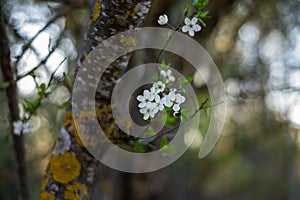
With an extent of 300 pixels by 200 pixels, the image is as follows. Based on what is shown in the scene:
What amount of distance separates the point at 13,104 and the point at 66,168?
0.19 m

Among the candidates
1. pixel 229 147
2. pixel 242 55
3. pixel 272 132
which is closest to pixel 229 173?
pixel 229 147

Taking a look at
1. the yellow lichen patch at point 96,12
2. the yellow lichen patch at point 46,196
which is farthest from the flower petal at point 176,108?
the yellow lichen patch at point 46,196

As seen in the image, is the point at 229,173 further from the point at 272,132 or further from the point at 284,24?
the point at 284,24

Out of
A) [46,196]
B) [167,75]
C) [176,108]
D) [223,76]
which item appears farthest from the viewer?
[223,76]

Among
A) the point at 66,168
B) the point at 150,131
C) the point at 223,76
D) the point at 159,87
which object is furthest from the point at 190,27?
the point at 223,76

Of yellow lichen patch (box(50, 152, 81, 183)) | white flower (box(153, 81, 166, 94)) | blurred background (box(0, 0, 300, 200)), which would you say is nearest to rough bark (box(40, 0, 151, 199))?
yellow lichen patch (box(50, 152, 81, 183))

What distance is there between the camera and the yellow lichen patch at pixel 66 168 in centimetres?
80

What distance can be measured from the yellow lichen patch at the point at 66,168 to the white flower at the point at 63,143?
0.01 m

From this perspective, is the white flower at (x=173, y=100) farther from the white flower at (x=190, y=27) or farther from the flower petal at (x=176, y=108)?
the white flower at (x=190, y=27)

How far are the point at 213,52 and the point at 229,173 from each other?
304cm

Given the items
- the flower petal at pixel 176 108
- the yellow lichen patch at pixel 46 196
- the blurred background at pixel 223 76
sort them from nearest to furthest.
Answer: the flower petal at pixel 176 108 < the yellow lichen patch at pixel 46 196 < the blurred background at pixel 223 76

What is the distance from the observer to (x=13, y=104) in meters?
0.86

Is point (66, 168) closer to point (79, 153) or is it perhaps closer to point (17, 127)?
point (79, 153)

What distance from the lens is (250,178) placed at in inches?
201
